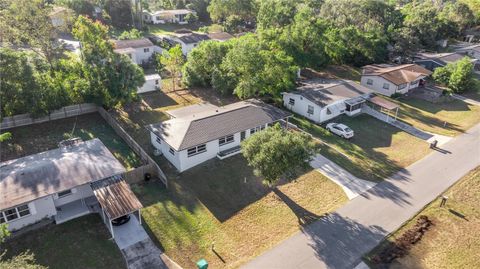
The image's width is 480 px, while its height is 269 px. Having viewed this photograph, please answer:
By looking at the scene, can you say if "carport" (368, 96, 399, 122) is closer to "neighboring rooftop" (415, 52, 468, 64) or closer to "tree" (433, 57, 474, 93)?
"tree" (433, 57, 474, 93)

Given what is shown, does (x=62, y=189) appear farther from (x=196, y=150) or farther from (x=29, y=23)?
(x=29, y=23)

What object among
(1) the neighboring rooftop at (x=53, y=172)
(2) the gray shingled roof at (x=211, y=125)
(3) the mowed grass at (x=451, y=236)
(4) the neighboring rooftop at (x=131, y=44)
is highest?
(4) the neighboring rooftop at (x=131, y=44)

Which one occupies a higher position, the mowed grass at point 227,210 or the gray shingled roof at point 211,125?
the gray shingled roof at point 211,125

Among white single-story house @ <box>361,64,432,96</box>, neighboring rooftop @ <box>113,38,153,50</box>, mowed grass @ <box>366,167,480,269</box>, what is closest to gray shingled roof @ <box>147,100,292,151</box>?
mowed grass @ <box>366,167,480,269</box>

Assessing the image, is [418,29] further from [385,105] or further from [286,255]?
[286,255]

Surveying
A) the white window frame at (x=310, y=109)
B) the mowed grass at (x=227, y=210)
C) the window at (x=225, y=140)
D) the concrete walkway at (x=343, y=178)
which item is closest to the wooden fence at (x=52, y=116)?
the mowed grass at (x=227, y=210)

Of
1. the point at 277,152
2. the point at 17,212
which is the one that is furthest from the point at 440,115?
the point at 17,212

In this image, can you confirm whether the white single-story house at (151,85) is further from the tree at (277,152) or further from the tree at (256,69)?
the tree at (277,152)
